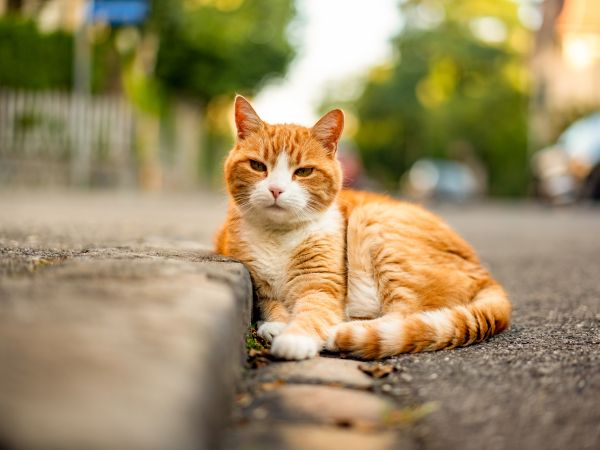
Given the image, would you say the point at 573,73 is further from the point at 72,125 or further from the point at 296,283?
the point at 296,283

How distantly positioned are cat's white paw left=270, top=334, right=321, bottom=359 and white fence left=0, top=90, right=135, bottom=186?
1258 centimetres

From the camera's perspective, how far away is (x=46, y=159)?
46.3 feet

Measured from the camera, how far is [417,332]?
251 centimetres

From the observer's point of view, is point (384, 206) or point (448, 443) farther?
point (384, 206)

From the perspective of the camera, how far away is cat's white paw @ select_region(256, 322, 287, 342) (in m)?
2.69

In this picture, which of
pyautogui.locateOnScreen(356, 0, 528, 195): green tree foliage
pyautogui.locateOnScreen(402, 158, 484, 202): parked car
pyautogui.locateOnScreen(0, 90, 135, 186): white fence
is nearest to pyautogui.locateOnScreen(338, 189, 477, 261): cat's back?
pyautogui.locateOnScreen(0, 90, 135, 186): white fence

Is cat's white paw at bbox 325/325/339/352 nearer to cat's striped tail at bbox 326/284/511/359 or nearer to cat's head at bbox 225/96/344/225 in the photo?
cat's striped tail at bbox 326/284/511/359

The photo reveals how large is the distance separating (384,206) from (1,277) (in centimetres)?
195

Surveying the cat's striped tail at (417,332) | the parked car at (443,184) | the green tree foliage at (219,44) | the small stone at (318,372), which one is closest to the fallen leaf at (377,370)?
the small stone at (318,372)

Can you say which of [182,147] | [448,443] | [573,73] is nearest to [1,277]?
[448,443]

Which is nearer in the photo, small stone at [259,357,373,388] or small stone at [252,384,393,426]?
small stone at [252,384,393,426]

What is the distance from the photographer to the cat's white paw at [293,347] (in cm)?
234

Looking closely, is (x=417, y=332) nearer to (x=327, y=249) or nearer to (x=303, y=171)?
(x=327, y=249)

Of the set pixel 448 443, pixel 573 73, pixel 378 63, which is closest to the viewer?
pixel 448 443
